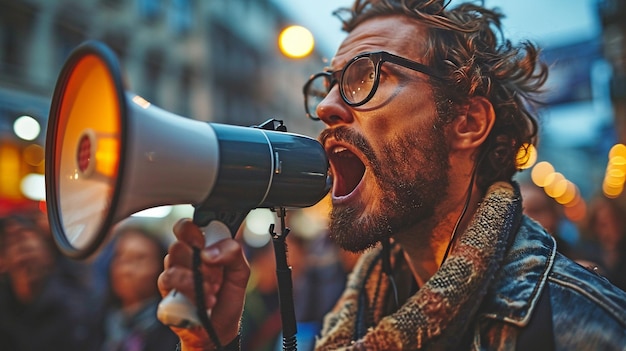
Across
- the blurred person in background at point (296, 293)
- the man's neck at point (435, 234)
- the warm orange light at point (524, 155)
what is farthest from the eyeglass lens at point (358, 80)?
the blurred person in background at point (296, 293)

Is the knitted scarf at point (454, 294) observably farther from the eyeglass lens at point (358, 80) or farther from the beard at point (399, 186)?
the eyeglass lens at point (358, 80)

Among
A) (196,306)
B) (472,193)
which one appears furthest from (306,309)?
(196,306)

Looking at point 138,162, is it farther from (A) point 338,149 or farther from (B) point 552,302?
(B) point 552,302

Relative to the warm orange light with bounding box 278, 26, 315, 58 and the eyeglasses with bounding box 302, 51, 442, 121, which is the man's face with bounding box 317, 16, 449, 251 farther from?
the warm orange light with bounding box 278, 26, 315, 58

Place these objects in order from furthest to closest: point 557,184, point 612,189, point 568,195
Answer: point 568,195, point 557,184, point 612,189

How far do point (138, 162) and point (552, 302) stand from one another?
39.9 inches

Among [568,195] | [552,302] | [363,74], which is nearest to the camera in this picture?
[552,302]

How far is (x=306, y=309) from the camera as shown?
476 cm

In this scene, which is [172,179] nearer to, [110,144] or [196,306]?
[110,144]

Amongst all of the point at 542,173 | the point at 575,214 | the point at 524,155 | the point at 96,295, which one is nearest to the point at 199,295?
the point at 524,155

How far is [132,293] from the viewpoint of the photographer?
3.44 metres

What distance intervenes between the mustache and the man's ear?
0.27 metres

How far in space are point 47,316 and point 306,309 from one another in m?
2.07

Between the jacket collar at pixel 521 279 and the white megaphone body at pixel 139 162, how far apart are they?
527 mm
